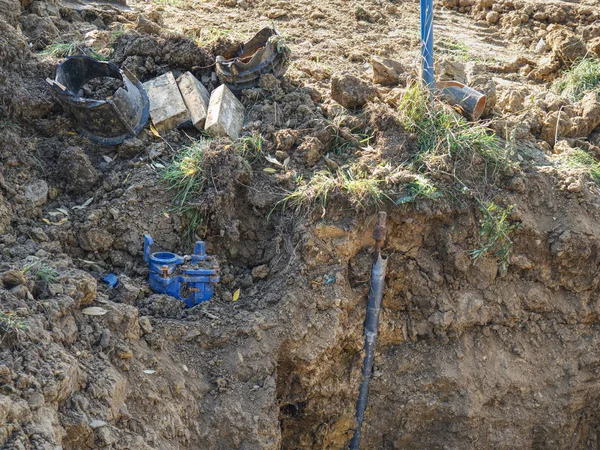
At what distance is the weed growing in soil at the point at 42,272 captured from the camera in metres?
3.14

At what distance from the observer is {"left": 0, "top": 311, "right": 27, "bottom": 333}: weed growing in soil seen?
2744 millimetres

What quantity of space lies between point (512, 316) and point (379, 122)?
1.36m

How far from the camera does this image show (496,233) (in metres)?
4.04

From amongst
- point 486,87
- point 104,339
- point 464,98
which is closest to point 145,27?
point 464,98

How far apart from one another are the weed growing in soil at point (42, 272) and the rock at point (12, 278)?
98 millimetres

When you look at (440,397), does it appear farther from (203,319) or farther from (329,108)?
(329,108)

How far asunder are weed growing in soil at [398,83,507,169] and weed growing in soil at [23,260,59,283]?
212 centimetres

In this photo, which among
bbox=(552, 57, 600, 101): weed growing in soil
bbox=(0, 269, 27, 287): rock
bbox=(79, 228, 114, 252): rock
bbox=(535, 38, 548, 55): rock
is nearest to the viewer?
bbox=(0, 269, 27, 287): rock

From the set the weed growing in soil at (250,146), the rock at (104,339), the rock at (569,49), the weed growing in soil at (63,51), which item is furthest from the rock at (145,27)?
the rock at (569,49)

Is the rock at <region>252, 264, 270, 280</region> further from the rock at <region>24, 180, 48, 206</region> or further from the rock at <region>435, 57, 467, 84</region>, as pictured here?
the rock at <region>435, 57, 467, 84</region>

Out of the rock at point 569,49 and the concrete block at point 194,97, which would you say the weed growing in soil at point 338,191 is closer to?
the concrete block at point 194,97

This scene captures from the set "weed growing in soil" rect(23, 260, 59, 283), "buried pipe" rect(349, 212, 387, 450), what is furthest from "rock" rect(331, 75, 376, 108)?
"weed growing in soil" rect(23, 260, 59, 283)

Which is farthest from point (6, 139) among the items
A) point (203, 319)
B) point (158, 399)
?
point (158, 399)

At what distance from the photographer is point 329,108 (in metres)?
4.46
